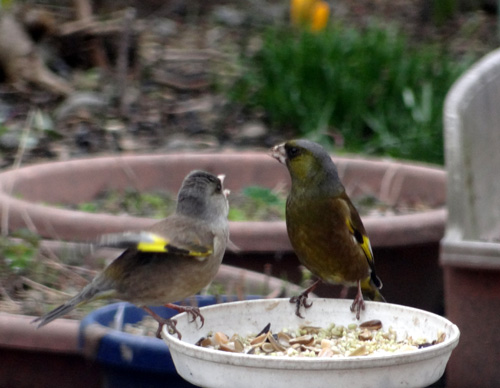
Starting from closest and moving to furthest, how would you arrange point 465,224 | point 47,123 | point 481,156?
point 465,224 < point 481,156 < point 47,123

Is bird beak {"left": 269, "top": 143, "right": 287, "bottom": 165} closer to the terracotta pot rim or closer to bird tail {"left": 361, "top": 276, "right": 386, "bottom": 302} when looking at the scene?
bird tail {"left": 361, "top": 276, "right": 386, "bottom": 302}

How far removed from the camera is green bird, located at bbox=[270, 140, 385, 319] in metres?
3.04

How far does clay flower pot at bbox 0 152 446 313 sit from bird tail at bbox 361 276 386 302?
927 mm

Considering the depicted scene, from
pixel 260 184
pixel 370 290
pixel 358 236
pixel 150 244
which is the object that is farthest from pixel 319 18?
pixel 150 244

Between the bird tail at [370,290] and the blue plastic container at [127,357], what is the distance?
74 cm

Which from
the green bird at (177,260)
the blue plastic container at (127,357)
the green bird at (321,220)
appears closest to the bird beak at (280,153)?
the green bird at (321,220)

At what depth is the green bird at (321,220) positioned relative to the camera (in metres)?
3.04

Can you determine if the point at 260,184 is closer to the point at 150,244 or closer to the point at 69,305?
the point at 69,305

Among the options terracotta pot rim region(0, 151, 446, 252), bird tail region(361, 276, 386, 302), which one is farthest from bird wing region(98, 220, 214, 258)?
terracotta pot rim region(0, 151, 446, 252)

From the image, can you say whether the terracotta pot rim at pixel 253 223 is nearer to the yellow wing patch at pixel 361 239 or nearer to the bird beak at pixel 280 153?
the yellow wing patch at pixel 361 239

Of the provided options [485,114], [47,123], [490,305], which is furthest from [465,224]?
[47,123]

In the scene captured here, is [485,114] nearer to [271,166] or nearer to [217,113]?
[271,166]

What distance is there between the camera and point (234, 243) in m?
4.28

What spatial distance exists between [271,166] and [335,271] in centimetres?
256
